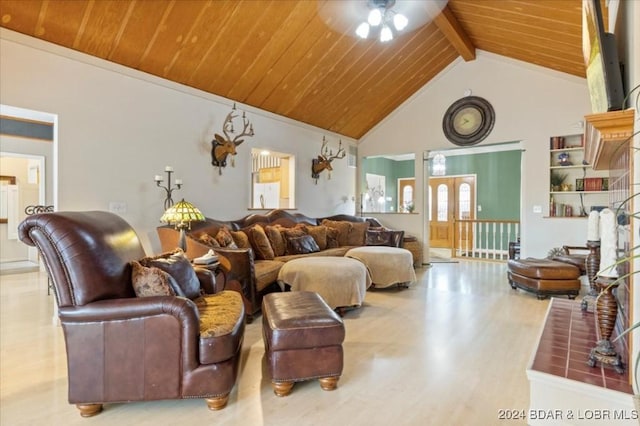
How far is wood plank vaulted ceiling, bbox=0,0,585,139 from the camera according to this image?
341cm

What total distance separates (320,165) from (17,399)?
18.1ft

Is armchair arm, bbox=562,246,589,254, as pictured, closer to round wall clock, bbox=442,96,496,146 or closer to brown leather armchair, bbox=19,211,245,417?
round wall clock, bbox=442,96,496,146

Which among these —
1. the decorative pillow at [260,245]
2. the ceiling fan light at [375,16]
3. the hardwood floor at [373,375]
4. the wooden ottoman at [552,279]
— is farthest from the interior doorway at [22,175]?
the wooden ottoman at [552,279]

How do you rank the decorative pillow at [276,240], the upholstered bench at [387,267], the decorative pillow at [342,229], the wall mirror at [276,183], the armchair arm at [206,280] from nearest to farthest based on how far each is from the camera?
the armchair arm at [206,280], the upholstered bench at [387,267], the decorative pillow at [276,240], the decorative pillow at [342,229], the wall mirror at [276,183]

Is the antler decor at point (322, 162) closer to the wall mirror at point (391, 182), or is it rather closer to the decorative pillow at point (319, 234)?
the decorative pillow at point (319, 234)

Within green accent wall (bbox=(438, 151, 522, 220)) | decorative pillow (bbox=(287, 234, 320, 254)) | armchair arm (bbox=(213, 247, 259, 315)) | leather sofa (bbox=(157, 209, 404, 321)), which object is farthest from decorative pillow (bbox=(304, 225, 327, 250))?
green accent wall (bbox=(438, 151, 522, 220))

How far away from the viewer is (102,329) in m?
1.93

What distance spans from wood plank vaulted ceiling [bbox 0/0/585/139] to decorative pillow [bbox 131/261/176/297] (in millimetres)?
2689

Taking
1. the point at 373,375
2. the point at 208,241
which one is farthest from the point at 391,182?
the point at 373,375

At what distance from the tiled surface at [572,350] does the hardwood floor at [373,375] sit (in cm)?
32

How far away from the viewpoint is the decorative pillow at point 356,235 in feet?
20.7

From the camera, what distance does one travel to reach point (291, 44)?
15.5ft

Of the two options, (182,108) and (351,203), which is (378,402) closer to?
(182,108)

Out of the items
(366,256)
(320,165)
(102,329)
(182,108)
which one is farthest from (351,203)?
(102,329)
